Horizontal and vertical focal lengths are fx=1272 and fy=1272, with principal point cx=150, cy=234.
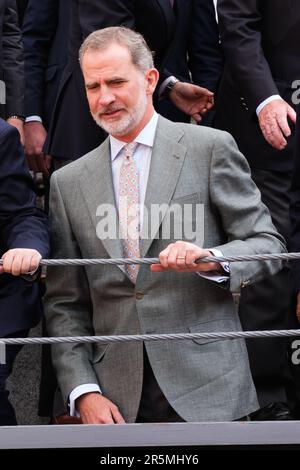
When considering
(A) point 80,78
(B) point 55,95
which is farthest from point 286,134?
(B) point 55,95

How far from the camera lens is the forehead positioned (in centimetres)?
326

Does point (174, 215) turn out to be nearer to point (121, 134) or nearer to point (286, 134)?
point (121, 134)

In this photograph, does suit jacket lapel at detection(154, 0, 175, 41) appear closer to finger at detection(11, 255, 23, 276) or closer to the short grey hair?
the short grey hair

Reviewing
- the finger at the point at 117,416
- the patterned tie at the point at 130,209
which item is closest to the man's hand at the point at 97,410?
the finger at the point at 117,416

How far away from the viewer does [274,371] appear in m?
3.72

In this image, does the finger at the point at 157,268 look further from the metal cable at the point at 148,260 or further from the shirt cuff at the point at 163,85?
the shirt cuff at the point at 163,85

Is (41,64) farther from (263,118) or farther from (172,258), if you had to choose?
(172,258)

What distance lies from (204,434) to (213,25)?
1.75 meters

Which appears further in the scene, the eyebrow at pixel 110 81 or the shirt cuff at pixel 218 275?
the eyebrow at pixel 110 81

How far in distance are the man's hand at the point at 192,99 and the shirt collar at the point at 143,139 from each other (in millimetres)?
632

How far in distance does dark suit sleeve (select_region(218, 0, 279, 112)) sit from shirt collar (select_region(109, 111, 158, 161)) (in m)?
0.43

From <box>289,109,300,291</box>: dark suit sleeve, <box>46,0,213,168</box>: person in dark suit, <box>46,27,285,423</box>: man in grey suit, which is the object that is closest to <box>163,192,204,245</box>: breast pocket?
<box>46,27,285,423</box>: man in grey suit

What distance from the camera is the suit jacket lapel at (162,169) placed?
10.4 ft

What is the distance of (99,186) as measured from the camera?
3.28 m
